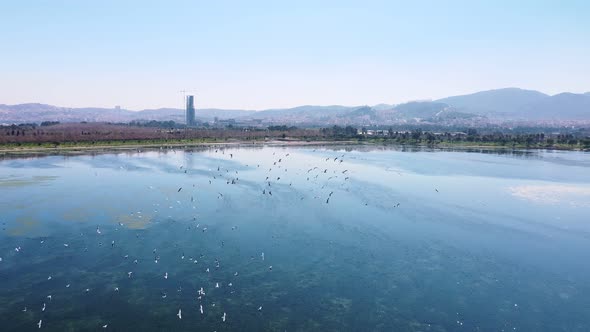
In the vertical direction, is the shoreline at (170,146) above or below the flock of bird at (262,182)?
above

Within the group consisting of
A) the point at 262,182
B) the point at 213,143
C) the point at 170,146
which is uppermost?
the point at 213,143

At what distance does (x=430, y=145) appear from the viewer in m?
87.4

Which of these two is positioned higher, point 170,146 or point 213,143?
point 213,143

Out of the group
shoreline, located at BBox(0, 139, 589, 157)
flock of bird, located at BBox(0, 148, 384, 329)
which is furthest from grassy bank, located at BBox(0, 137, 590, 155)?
flock of bird, located at BBox(0, 148, 384, 329)

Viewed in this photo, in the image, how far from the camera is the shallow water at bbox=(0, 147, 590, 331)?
14.3 metres

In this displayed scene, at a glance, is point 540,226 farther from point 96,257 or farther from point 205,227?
point 96,257

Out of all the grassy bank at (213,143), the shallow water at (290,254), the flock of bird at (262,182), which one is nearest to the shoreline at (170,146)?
the grassy bank at (213,143)

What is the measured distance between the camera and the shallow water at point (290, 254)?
46.8ft

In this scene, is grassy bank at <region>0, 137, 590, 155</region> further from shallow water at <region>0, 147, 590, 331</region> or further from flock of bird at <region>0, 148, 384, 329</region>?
shallow water at <region>0, 147, 590, 331</region>

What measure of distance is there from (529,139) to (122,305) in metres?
92.6

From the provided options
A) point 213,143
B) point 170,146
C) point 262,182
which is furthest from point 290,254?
point 213,143

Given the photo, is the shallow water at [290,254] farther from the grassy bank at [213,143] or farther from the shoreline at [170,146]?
the grassy bank at [213,143]

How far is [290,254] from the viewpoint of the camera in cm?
1988

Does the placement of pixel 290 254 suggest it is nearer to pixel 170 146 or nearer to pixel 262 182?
pixel 262 182
